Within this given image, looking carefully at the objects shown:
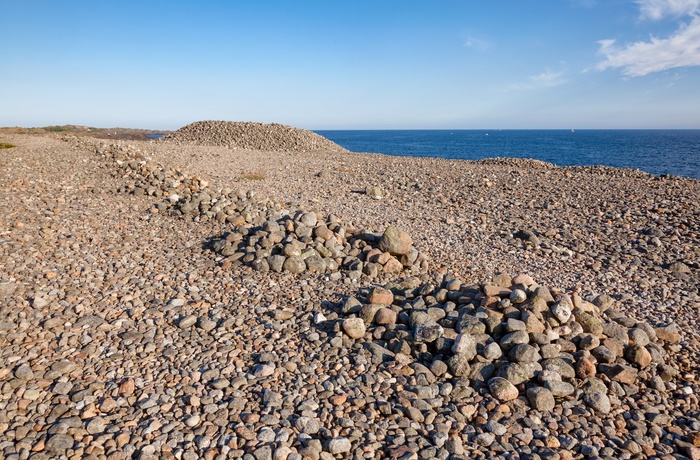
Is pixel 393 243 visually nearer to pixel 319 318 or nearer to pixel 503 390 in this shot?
pixel 319 318

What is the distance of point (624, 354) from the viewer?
5598mm

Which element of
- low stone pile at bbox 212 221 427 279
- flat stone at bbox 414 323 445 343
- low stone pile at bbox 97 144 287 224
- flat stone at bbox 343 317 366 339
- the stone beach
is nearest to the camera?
the stone beach

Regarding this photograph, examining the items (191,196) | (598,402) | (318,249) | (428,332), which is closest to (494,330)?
(428,332)

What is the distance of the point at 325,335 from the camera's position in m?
6.00

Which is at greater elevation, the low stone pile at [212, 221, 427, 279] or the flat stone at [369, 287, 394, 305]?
the low stone pile at [212, 221, 427, 279]

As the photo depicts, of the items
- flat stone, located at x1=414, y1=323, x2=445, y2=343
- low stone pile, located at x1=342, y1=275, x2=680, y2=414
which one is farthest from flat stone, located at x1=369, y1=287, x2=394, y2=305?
flat stone, located at x1=414, y1=323, x2=445, y2=343

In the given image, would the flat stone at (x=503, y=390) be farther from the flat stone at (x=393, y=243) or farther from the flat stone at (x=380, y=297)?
the flat stone at (x=393, y=243)

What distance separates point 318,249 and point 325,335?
2.71m

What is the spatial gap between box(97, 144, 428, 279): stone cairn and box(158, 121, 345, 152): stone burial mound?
21.5 meters

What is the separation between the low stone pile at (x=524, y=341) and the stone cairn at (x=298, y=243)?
1.62 metres

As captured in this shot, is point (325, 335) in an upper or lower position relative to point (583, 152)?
lower

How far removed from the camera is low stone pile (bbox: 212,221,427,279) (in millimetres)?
8094

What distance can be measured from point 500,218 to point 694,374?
812 centimetres

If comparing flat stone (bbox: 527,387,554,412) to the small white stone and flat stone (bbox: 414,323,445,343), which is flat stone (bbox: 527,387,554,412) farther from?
the small white stone
